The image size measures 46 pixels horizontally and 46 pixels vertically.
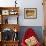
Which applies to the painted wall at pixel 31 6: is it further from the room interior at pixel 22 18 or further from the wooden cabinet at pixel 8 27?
the wooden cabinet at pixel 8 27

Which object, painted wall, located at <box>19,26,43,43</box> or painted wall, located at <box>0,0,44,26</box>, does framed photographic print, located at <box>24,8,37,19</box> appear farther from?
painted wall, located at <box>19,26,43,43</box>

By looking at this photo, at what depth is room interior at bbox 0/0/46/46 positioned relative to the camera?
5.99m

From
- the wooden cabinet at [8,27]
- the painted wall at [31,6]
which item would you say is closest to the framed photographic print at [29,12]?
the painted wall at [31,6]

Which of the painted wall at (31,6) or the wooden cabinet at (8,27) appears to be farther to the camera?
the painted wall at (31,6)

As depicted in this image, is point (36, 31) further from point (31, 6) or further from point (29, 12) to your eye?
point (31, 6)

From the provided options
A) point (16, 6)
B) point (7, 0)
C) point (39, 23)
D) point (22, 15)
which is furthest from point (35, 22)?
point (7, 0)

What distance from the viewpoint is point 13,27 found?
19.8 feet

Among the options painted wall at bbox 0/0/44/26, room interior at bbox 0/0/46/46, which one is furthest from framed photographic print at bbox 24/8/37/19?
painted wall at bbox 0/0/44/26

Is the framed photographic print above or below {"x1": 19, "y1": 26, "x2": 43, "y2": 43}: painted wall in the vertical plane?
above

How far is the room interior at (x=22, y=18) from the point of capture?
19.7ft

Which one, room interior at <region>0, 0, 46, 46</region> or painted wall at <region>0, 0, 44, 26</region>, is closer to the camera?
room interior at <region>0, 0, 46, 46</region>

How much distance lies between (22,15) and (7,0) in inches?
32.0

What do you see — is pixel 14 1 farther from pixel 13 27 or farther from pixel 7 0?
pixel 13 27

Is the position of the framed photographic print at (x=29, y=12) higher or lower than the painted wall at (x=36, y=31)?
higher
